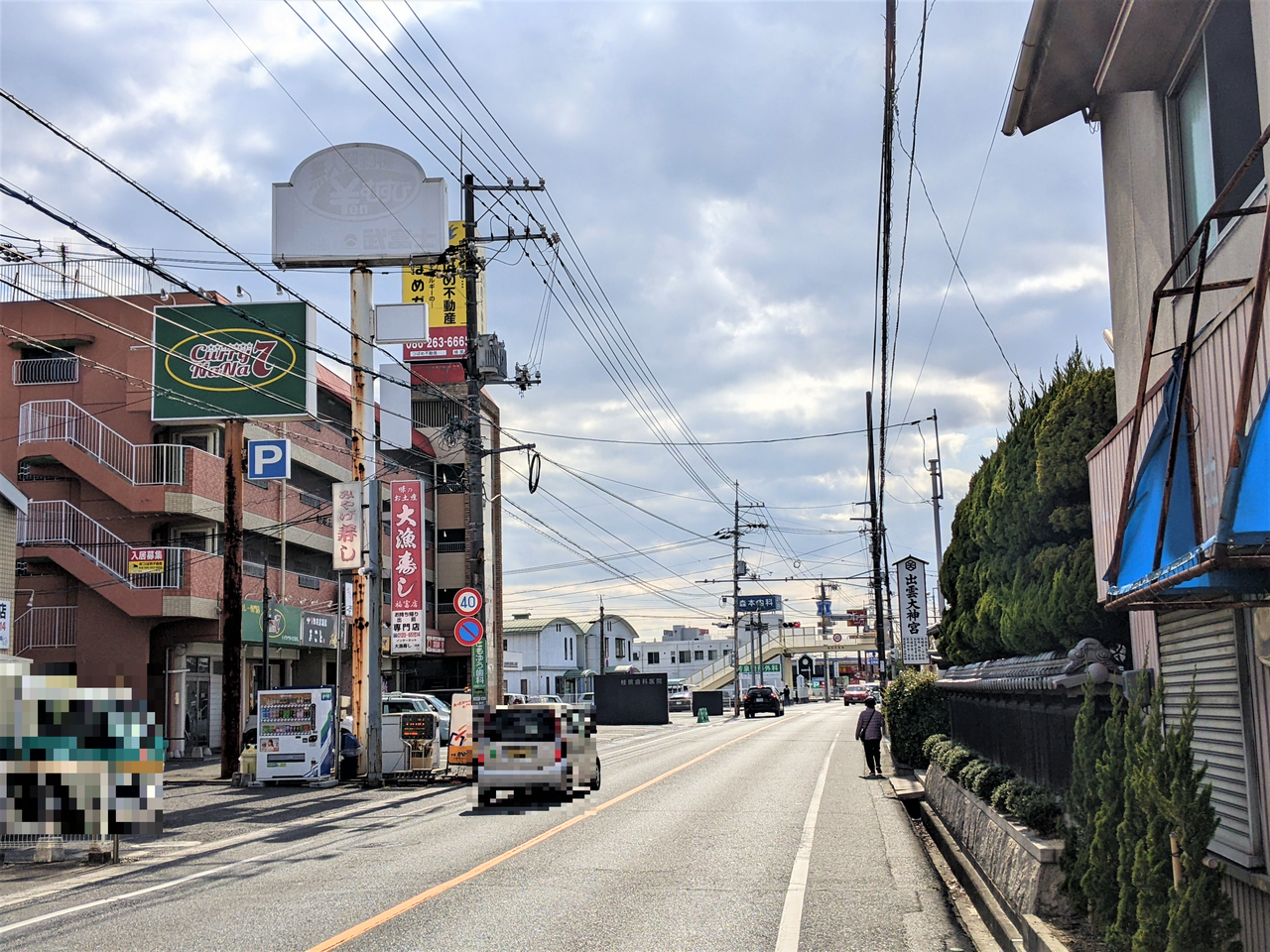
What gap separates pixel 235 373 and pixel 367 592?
7.51m

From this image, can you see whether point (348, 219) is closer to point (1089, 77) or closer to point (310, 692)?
point (310, 692)

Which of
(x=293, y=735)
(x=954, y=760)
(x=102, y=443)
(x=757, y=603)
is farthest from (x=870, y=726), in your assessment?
(x=757, y=603)

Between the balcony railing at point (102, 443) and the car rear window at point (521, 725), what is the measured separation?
61.0ft

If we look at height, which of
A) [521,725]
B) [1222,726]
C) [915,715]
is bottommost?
[915,715]

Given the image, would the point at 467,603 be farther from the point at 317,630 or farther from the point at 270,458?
the point at 317,630

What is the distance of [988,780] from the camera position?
12.9m

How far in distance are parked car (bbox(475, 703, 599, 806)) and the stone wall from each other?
6835 millimetres

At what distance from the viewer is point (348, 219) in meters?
30.0

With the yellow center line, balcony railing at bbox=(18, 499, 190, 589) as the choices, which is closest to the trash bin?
the yellow center line

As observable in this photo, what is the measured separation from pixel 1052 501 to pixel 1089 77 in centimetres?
465

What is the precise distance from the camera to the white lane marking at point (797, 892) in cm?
880

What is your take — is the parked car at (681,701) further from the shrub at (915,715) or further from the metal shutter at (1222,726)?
the metal shutter at (1222,726)

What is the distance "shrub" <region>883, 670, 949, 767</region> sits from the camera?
24.3 meters

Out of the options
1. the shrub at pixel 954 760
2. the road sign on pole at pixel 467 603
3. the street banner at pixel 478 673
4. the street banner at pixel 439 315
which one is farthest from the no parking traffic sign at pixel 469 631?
the street banner at pixel 439 315
